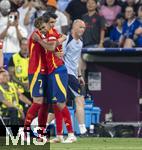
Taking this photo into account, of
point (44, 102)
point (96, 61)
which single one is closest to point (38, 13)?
point (96, 61)

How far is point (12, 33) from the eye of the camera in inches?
711

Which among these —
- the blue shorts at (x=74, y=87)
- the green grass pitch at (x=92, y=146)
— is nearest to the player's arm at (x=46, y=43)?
the green grass pitch at (x=92, y=146)

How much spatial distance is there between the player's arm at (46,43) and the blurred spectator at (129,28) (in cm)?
554

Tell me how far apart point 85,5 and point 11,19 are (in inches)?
71.7

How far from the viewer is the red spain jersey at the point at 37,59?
1227 cm

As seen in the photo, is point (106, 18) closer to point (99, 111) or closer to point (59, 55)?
point (99, 111)

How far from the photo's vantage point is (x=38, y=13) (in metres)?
18.5

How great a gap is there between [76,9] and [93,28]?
109cm

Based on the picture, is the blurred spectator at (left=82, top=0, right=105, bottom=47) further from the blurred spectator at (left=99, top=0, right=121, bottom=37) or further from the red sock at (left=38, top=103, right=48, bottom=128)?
the red sock at (left=38, top=103, right=48, bottom=128)

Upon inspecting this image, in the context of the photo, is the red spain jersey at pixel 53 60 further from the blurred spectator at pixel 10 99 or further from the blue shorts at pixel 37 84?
the blurred spectator at pixel 10 99

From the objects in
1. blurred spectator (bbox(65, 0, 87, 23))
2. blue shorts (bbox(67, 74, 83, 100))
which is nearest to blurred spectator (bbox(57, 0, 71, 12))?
blurred spectator (bbox(65, 0, 87, 23))

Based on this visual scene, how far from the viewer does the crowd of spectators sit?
57.1 ft

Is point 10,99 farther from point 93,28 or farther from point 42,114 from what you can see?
point 42,114

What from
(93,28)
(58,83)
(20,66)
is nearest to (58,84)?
(58,83)
